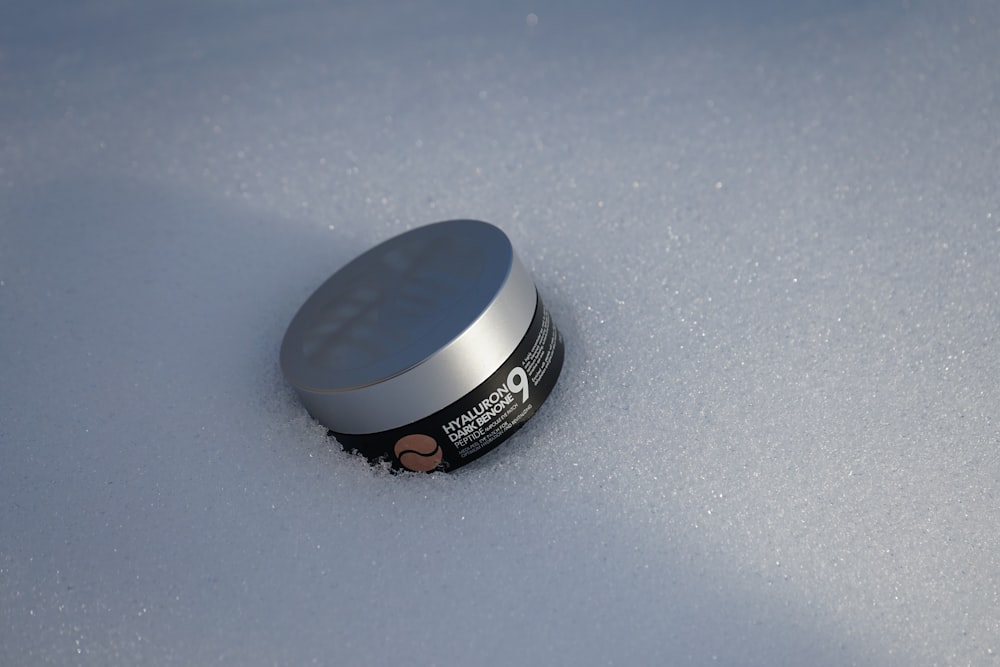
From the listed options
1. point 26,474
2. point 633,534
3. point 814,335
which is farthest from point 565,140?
point 26,474

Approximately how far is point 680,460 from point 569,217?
0.27 m

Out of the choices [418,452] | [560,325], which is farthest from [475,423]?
[560,325]

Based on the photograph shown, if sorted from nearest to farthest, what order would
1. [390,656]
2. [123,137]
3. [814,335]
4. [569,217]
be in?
1. [390,656]
2. [814,335]
3. [569,217]
4. [123,137]

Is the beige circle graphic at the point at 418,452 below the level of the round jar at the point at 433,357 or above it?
below

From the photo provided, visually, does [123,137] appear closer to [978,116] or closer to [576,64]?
[576,64]

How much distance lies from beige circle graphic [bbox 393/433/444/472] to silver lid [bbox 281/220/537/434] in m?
0.02

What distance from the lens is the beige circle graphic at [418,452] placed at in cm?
61

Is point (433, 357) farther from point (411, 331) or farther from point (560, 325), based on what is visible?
point (560, 325)

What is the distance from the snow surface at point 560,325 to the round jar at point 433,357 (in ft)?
0.12

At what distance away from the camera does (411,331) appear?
2.01 ft

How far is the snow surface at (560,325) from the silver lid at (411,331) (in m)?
0.06

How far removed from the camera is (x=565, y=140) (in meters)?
0.85

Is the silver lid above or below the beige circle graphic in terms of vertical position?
above

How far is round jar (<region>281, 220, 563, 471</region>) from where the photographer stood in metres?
0.59
